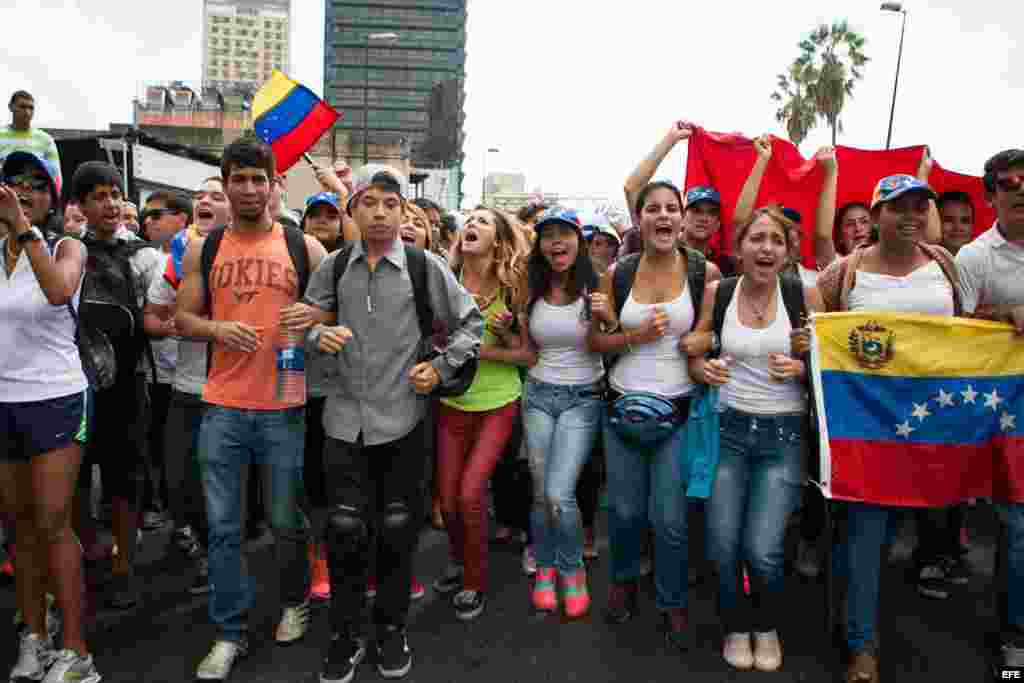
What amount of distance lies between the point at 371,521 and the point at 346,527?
0.22 meters

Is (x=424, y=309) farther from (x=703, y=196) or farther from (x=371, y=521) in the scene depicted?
(x=703, y=196)

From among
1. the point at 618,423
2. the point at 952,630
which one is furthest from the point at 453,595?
the point at 952,630

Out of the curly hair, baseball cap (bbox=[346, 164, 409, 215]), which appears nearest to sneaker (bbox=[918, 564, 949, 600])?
the curly hair

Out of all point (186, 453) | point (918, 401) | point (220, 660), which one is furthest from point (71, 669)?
point (918, 401)

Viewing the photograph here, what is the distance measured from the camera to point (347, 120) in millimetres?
119688

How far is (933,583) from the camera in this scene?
4.52 metres

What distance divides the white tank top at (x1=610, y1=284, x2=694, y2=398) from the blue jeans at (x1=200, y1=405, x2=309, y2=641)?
1.72 m

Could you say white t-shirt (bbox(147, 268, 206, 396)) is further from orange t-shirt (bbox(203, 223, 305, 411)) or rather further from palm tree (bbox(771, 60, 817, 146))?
palm tree (bbox(771, 60, 817, 146))

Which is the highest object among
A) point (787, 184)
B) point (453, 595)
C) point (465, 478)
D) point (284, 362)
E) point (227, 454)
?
point (787, 184)

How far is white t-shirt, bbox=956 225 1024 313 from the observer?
3.66 meters

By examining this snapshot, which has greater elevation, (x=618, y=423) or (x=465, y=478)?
(x=618, y=423)

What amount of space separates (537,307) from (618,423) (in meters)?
0.83

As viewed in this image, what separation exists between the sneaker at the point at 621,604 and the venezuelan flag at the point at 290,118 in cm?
441

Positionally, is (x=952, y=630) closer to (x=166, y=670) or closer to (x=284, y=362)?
(x=284, y=362)
